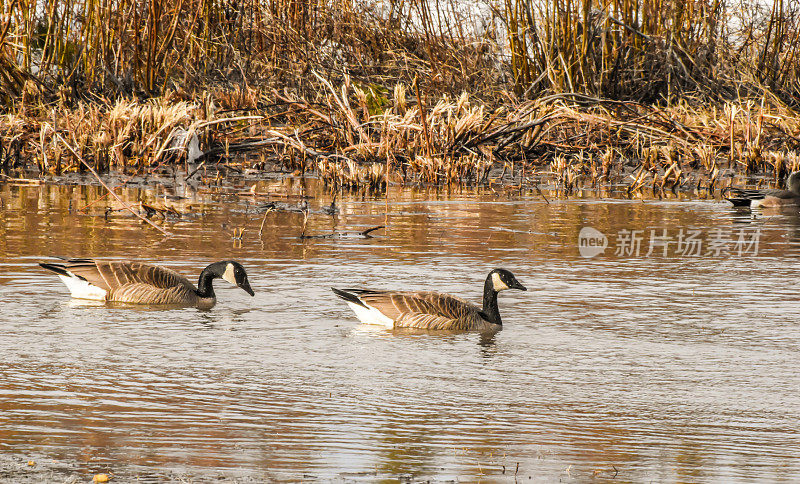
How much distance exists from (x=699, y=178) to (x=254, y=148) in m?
6.66

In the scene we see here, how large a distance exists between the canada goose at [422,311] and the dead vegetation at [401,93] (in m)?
7.84

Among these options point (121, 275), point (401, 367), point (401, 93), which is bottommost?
point (401, 367)

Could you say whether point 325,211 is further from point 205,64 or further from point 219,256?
point 205,64

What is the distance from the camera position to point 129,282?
875 cm

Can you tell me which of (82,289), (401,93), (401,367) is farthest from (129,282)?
(401,93)

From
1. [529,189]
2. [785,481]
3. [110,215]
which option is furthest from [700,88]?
[785,481]

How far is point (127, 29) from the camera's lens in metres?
18.9

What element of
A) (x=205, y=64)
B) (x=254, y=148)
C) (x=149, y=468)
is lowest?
(x=149, y=468)

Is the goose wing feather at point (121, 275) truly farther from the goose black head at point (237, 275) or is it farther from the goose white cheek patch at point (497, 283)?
the goose white cheek patch at point (497, 283)

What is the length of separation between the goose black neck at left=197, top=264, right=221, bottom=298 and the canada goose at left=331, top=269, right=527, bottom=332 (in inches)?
49.4

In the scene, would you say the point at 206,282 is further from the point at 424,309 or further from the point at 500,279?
the point at 500,279

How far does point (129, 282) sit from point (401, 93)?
10140 millimetres

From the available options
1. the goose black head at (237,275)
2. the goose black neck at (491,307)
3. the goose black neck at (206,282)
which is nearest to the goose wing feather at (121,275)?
the goose black neck at (206,282)

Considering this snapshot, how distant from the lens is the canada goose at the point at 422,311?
26.5ft
